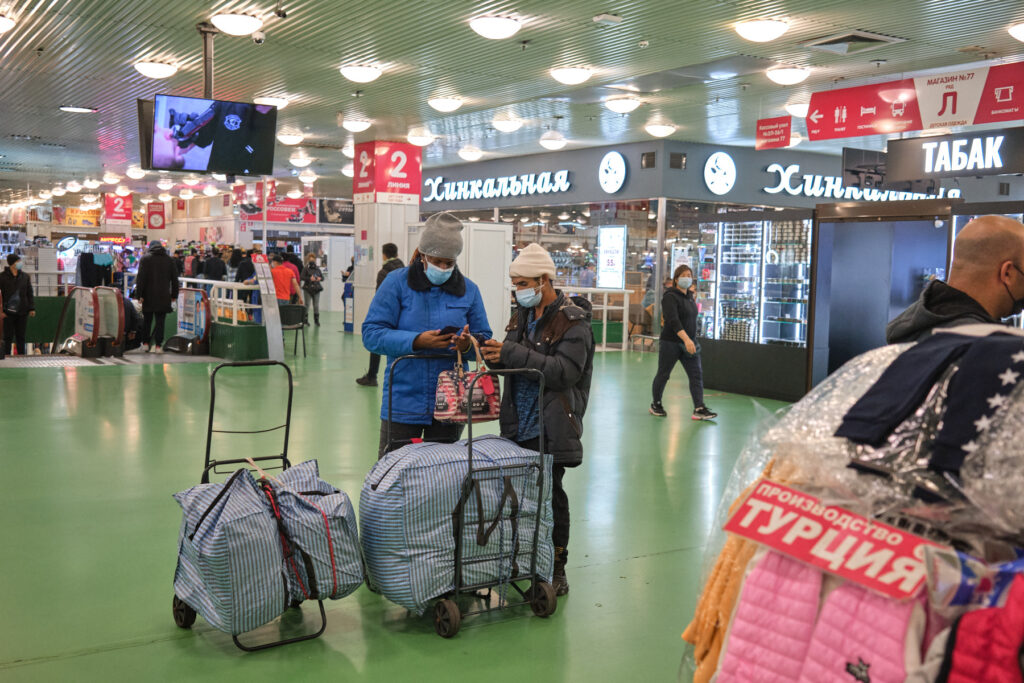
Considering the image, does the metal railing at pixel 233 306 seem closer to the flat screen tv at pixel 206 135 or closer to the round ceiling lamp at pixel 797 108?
the flat screen tv at pixel 206 135

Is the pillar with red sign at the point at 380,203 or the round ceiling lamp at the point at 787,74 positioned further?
the pillar with red sign at the point at 380,203

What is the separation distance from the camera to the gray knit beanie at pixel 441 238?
3.97m

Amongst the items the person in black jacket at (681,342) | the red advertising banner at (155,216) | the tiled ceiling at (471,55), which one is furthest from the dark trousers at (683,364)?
the red advertising banner at (155,216)

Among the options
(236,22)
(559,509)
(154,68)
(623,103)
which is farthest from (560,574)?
(623,103)

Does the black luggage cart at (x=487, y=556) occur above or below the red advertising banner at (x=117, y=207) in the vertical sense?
below

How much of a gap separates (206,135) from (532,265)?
23.0 ft

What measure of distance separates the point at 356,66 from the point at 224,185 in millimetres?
18382

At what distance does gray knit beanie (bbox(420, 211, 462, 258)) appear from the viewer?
3.97 meters

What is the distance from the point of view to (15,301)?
41.7 feet

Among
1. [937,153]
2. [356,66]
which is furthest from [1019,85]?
[356,66]

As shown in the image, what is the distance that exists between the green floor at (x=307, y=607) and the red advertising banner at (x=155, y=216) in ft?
94.0

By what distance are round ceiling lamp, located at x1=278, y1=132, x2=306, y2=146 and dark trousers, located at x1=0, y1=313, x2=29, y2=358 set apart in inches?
221

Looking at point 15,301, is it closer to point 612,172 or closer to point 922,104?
point 612,172

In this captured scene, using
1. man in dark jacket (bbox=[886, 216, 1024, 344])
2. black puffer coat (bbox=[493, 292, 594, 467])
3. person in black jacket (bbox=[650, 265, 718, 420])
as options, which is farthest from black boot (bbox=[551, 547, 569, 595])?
person in black jacket (bbox=[650, 265, 718, 420])
